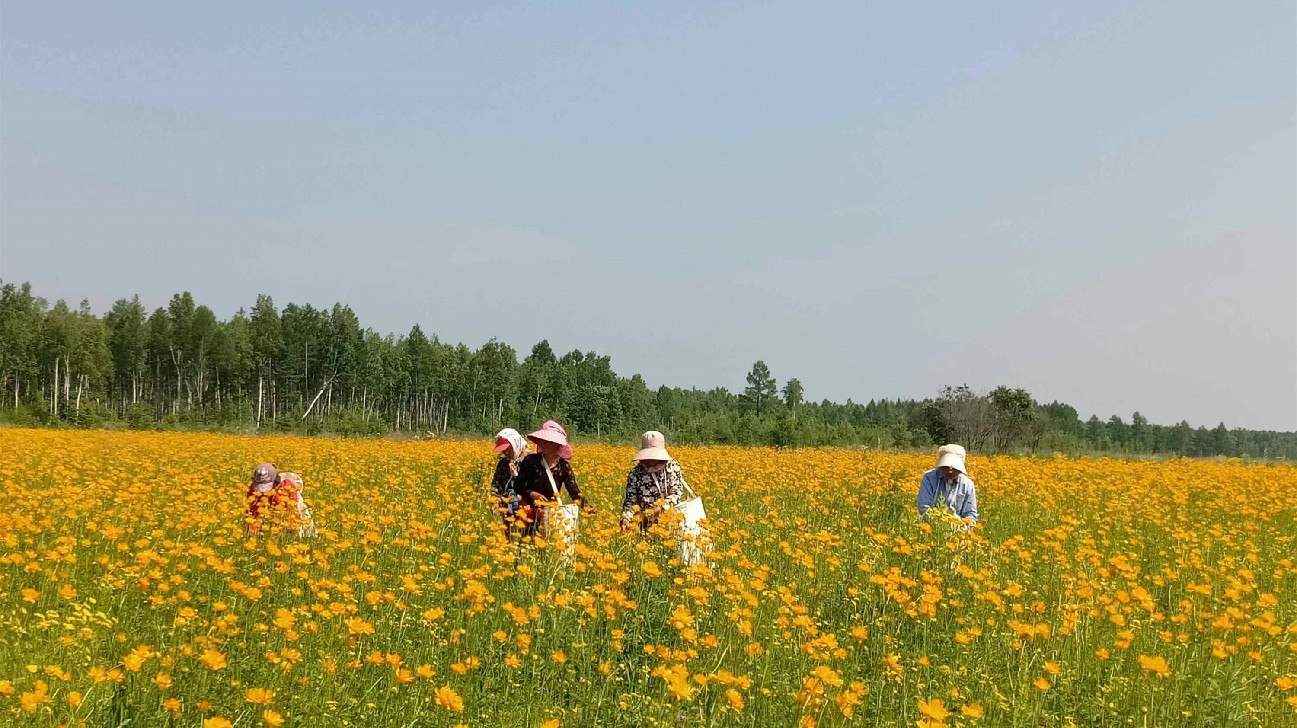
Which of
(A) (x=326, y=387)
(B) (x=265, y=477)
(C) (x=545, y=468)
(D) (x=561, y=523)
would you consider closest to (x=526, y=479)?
(C) (x=545, y=468)

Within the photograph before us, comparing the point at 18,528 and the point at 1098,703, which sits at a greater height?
the point at 18,528

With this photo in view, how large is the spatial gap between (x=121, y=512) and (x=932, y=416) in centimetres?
4041

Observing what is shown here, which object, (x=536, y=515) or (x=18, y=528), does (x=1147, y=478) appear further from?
(x=18, y=528)

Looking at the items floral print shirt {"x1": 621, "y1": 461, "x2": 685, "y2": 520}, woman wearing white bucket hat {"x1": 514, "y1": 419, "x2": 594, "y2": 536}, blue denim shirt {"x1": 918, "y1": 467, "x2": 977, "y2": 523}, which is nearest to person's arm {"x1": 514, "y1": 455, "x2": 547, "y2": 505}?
woman wearing white bucket hat {"x1": 514, "y1": 419, "x2": 594, "y2": 536}

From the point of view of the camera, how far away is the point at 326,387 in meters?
57.7

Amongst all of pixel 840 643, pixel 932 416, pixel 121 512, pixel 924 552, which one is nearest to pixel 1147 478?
pixel 924 552

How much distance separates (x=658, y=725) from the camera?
114 inches

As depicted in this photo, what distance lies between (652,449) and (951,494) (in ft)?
8.22

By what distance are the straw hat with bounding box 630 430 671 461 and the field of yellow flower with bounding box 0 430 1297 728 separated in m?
0.54

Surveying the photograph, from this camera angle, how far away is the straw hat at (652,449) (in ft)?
19.3

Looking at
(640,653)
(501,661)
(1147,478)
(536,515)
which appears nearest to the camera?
(501,661)

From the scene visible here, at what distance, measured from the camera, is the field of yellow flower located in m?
2.98

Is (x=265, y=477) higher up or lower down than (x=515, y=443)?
lower down

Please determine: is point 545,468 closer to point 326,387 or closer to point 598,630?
point 598,630
